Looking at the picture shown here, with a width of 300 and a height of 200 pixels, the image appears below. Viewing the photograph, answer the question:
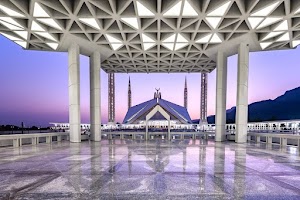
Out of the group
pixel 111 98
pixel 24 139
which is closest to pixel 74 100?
pixel 24 139

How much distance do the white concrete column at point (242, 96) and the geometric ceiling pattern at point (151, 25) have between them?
182 centimetres

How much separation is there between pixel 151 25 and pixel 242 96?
1282 centimetres

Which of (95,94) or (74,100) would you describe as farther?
(95,94)

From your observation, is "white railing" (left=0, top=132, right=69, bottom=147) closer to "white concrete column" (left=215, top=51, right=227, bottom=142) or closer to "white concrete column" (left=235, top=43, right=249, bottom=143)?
"white concrete column" (left=215, top=51, right=227, bottom=142)

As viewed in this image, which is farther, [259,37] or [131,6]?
[259,37]

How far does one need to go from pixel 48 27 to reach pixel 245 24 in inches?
798

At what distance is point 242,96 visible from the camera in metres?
20.8

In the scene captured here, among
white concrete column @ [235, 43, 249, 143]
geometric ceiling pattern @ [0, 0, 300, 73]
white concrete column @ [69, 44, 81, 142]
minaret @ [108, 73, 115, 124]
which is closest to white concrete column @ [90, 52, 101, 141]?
geometric ceiling pattern @ [0, 0, 300, 73]

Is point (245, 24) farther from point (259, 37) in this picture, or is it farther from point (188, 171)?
point (188, 171)

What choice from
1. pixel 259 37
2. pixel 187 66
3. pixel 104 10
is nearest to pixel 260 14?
pixel 259 37

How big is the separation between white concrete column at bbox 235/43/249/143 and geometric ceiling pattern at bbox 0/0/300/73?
1.82 meters

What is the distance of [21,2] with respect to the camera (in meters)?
14.8

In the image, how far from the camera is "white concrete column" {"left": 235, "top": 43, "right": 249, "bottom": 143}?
20.6 meters

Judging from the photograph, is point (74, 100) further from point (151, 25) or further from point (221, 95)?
point (221, 95)
